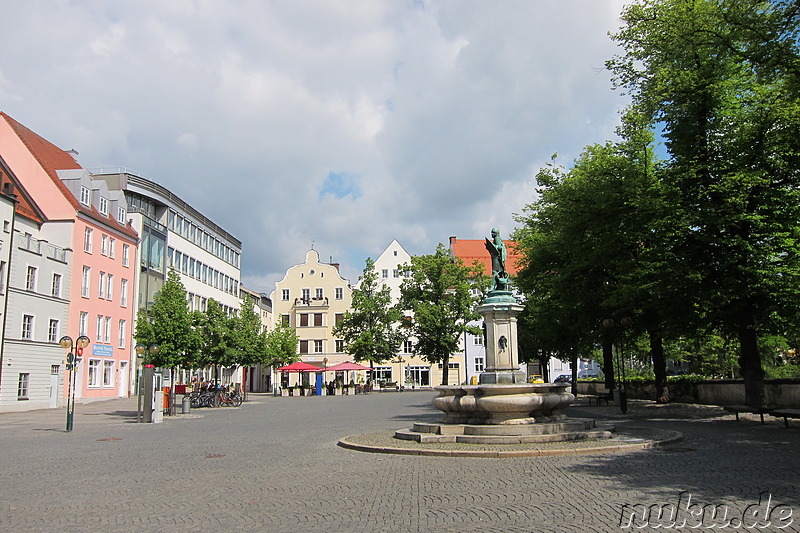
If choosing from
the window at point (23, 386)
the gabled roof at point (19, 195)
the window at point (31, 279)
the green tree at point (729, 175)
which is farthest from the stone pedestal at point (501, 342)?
the gabled roof at point (19, 195)

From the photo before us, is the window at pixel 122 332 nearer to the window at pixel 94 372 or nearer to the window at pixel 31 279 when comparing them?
the window at pixel 94 372

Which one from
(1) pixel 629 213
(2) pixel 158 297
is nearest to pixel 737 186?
(1) pixel 629 213

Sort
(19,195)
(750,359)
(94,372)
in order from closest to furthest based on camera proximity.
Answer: (750,359) < (19,195) < (94,372)

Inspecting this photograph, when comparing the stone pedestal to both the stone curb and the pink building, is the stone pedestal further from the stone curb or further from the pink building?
the pink building

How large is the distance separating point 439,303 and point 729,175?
4100 cm

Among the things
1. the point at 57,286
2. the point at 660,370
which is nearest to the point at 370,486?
the point at 660,370

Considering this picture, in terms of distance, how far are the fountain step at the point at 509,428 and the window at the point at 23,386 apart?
95.3ft

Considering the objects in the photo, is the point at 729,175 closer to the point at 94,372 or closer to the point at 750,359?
the point at 750,359

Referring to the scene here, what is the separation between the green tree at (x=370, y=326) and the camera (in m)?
63.2

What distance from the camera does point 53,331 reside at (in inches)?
1575

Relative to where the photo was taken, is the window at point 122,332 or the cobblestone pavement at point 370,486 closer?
the cobblestone pavement at point 370,486

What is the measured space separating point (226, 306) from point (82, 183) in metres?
29.4

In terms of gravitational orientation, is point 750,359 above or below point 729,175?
below

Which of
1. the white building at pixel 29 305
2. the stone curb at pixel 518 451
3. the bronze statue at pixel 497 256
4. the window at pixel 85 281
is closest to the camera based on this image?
the stone curb at pixel 518 451
